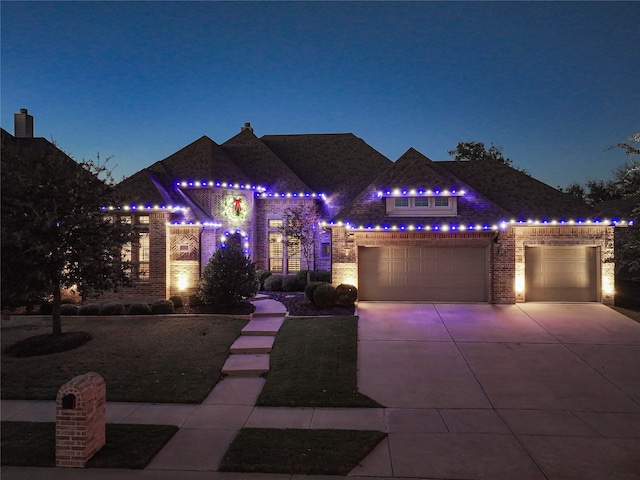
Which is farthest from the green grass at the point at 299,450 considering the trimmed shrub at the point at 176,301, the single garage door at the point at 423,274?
the single garage door at the point at 423,274

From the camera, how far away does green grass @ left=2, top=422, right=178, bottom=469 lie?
659 centimetres

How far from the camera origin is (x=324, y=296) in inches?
645

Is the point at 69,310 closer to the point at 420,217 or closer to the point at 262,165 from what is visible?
the point at 262,165

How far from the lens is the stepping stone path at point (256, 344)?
10891 millimetres

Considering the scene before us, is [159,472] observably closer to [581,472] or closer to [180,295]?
[581,472]

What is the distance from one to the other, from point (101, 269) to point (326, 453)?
357 inches

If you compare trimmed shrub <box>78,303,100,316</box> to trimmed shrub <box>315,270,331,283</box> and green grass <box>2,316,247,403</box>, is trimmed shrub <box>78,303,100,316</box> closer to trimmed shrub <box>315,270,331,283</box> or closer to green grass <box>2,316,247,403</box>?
green grass <box>2,316,247,403</box>

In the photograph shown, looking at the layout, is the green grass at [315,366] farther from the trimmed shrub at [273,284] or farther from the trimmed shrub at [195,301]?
the trimmed shrub at [273,284]

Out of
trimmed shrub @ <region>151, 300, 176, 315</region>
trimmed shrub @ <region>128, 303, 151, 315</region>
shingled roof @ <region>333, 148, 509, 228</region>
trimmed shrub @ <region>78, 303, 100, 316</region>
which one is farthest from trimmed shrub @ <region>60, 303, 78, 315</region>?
shingled roof @ <region>333, 148, 509, 228</region>

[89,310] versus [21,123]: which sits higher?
[21,123]

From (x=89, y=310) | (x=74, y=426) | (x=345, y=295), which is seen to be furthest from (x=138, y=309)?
(x=74, y=426)

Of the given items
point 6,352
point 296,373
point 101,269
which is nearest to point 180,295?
point 101,269

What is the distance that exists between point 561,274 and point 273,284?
12203 mm

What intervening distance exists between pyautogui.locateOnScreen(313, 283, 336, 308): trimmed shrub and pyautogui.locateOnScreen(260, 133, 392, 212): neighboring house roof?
288 inches
